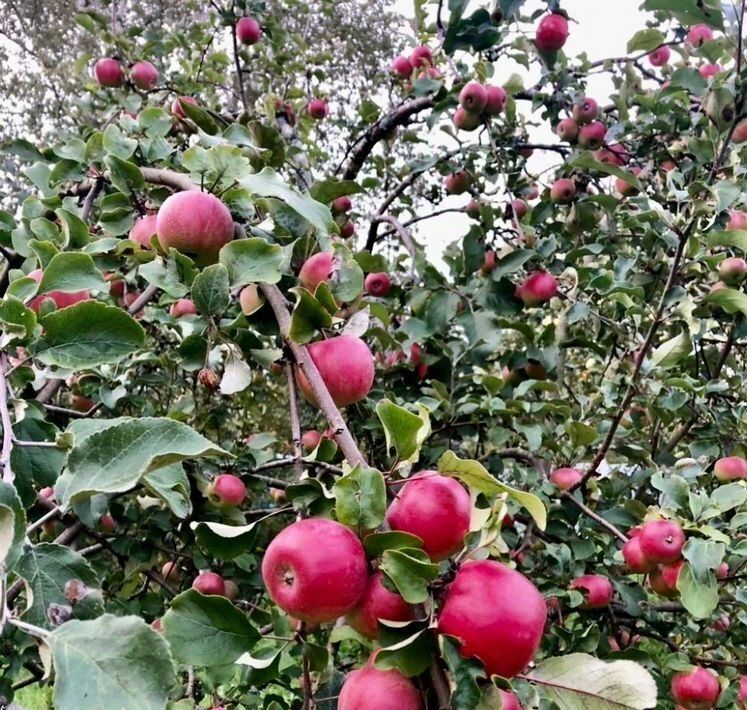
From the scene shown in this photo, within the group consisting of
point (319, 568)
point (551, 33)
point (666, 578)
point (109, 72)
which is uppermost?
point (551, 33)

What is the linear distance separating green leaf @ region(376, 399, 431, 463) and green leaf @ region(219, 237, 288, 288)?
288 mm

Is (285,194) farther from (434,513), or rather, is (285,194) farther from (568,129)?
(568,129)

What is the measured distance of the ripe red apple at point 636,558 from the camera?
1.17m

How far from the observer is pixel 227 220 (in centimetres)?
96

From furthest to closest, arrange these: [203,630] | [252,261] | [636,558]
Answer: [636,558]
[252,261]
[203,630]

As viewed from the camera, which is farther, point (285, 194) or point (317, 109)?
point (317, 109)

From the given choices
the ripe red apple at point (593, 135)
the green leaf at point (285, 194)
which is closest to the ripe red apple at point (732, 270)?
the ripe red apple at point (593, 135)

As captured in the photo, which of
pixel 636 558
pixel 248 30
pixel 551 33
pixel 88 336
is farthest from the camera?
pixel 248 30

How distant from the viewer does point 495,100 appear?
1.97m

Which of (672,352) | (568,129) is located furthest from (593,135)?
(672,352)

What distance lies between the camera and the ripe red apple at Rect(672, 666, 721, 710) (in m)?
1.38

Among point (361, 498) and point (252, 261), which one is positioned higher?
point (252, 261)

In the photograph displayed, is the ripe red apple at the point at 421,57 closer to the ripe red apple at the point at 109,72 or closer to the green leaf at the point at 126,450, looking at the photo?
the ripe red apple at the point at 109,72

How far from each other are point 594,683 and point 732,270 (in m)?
1.19
